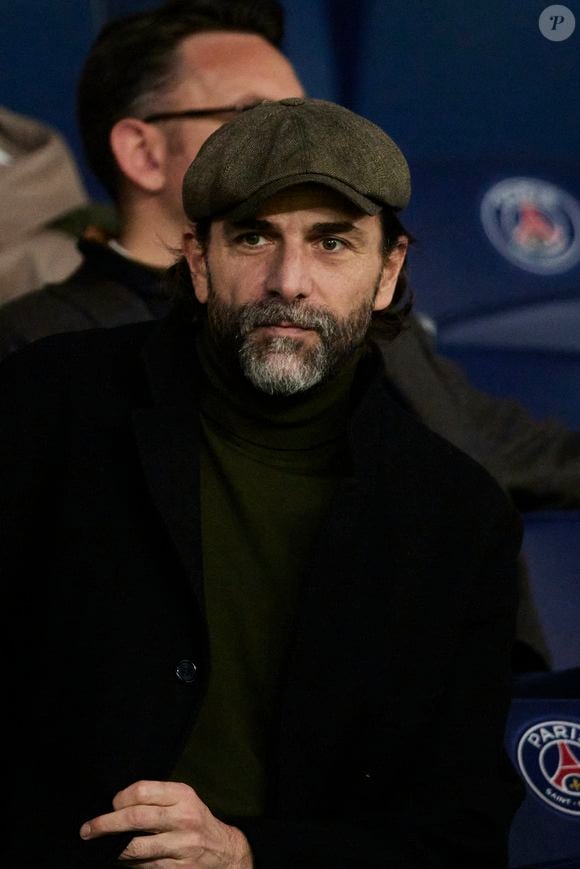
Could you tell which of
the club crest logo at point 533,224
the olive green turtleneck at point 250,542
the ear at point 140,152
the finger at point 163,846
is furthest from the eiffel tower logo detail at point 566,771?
the club crest logo at point 533,224

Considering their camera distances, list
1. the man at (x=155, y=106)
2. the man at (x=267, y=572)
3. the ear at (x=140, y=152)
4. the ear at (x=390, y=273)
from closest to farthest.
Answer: the man at (x=267, y=572)
the ear at (x=390, y=273)
the man at (x=155, y=106)
the ear at (x=140, y=152)

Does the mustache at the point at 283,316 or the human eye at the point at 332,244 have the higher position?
the human eye at the point at 332,244

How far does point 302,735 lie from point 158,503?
0.76 ft

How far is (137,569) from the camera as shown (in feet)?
4.09

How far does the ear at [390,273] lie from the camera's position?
1.35 metres

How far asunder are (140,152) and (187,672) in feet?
3.52

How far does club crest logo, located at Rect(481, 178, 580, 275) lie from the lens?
257 centimetres

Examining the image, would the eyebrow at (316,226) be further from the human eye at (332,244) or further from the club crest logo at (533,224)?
the club crest logo at (533,224)

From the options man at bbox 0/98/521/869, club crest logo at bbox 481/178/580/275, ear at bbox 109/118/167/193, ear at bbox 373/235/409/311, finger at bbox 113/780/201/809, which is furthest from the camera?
club crest logo at bbox 481/178/580/275

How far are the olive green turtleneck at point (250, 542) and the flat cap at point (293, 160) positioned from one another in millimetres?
150

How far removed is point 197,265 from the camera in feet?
4.39

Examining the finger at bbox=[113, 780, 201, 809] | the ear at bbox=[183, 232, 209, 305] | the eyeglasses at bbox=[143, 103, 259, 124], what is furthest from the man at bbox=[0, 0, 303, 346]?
the finger at bbox=[113, 780, 201, 809]

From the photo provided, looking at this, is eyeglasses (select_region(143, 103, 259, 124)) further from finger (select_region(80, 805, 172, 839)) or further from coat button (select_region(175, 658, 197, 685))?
finger (select_region(80, 805, 172, 839))

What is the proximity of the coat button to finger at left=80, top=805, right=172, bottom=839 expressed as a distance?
0.39ft
